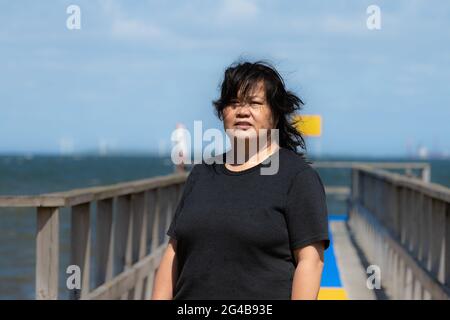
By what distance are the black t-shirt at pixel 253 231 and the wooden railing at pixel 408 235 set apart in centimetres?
298

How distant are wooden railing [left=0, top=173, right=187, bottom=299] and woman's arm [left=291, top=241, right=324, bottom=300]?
252 cm

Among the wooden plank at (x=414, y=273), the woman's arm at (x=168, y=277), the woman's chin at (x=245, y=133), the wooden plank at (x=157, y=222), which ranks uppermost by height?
the woman's chin at (x=245, y=133)

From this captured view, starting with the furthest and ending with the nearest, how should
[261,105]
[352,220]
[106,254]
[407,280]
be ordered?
[352,220] → [407,280] → [106,254] → [261,105]

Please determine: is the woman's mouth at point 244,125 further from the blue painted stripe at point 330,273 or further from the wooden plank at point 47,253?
the blue painted stripe at point 330,273

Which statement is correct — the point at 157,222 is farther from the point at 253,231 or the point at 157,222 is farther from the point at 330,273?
the point at 253,231

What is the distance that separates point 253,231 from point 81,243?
3.06 metres

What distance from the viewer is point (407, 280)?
27.5 feet

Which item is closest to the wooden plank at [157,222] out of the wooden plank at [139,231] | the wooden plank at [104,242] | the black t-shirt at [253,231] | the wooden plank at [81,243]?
the wooden plank at [139,231]

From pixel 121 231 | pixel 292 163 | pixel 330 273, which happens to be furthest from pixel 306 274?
pixel 330 273

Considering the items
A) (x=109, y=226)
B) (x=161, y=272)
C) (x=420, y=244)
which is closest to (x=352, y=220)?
(x=420, y=244)

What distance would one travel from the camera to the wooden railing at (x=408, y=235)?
612 cm
